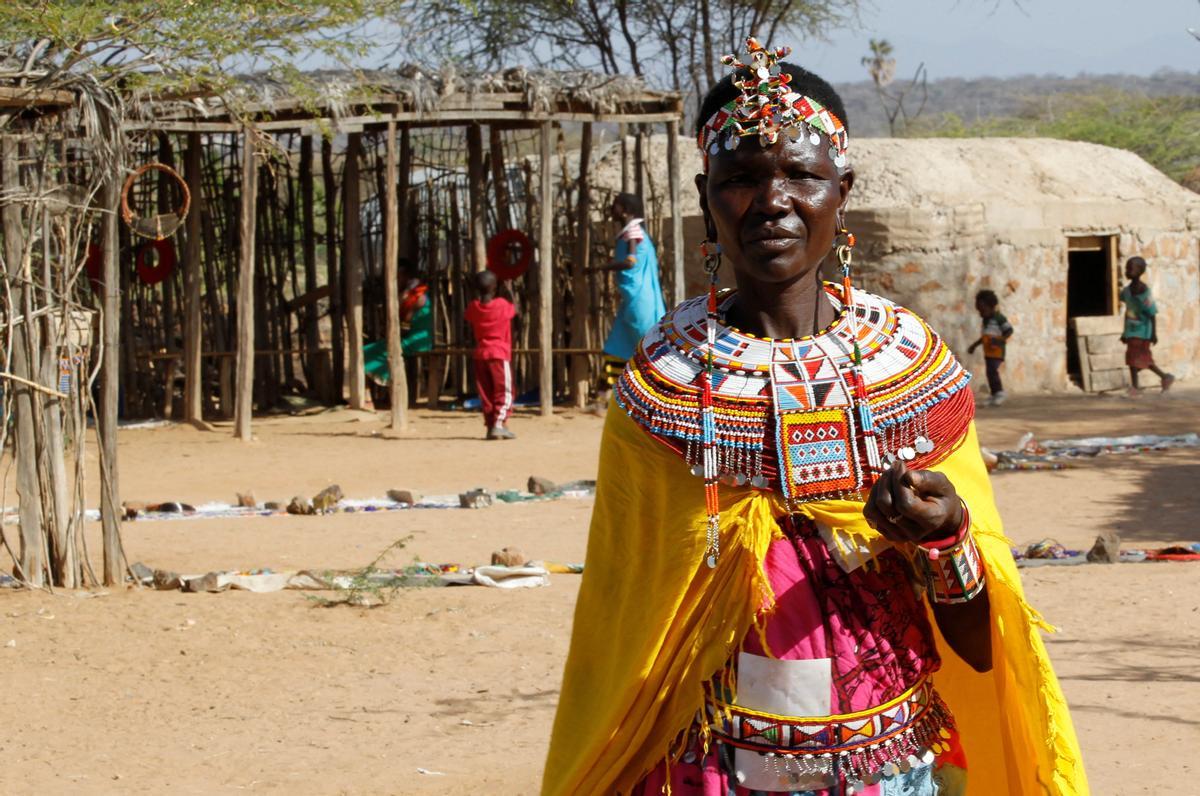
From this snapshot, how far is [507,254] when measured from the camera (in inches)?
619

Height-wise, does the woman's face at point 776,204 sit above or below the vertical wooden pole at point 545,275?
above

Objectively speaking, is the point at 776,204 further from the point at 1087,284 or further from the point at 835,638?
the point at 1087,284

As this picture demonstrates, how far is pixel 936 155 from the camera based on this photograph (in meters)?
17.3

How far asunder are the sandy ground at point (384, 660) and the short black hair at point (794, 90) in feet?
9.04

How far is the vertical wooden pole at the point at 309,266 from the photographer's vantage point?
15.7 m

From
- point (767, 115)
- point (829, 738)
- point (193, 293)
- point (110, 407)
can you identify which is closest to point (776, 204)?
point (767, 115)

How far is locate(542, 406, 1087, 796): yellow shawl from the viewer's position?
7.56 feet

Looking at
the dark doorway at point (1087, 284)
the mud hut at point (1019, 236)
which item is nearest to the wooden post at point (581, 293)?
the mud hut at point (1019, 236)

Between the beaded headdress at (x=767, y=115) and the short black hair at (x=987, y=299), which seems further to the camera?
the short black hair at (x=987, y=299)

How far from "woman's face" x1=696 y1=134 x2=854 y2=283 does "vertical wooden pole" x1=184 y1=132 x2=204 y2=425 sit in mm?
12420

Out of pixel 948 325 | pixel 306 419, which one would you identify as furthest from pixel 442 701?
pixel 948 325

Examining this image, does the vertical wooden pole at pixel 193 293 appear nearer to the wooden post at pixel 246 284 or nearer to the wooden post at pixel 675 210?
the wooden post at pixel 246 284

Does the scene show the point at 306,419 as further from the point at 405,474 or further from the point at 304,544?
the point at 304,544

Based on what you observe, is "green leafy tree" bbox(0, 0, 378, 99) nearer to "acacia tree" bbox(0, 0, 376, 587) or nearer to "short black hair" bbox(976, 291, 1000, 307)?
"acacia tree" bbox(0, 0, 376, 587)
